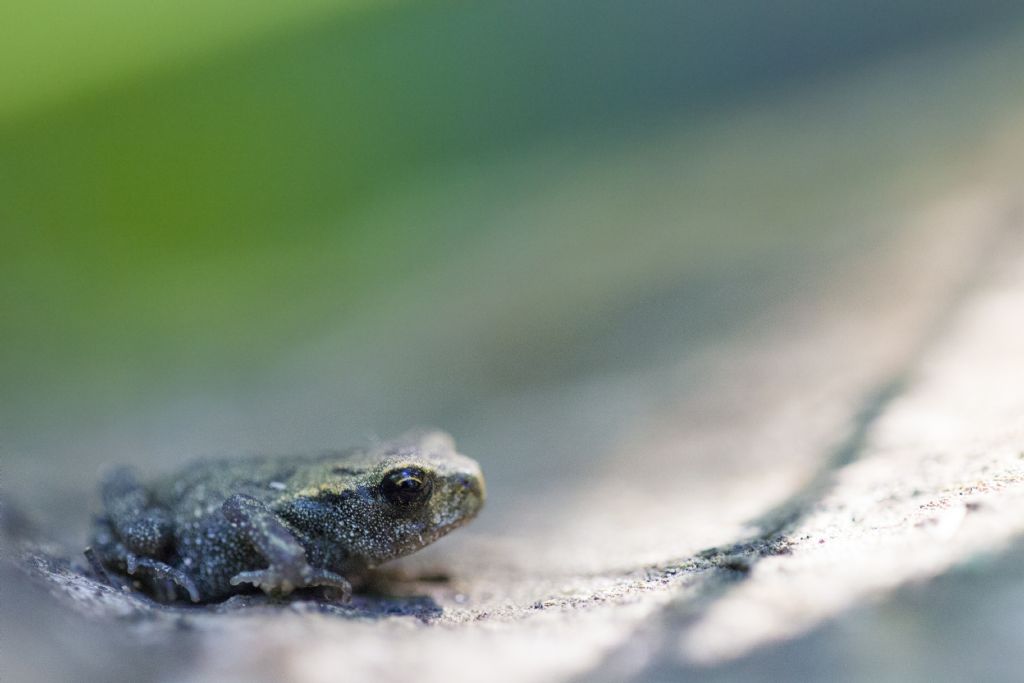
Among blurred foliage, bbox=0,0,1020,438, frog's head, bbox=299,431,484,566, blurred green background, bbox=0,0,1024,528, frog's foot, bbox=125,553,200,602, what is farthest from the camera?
blurred foliage, bbox=0,0,1020,438

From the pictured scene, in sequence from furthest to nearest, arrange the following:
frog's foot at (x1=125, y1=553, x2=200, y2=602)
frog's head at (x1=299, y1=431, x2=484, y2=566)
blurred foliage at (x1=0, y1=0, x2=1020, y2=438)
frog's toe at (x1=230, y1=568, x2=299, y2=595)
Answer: blurred foliage at (x1=0, y1=0, x2=1020, y2=438) → frog's head at (x1=299, y1=431, x2=484, y2=566) → frog's foot at (x1=125, y1=553, x2=200, y2=602) → frog's toe at (x1=230, y1=568, x2=299, y2=595)

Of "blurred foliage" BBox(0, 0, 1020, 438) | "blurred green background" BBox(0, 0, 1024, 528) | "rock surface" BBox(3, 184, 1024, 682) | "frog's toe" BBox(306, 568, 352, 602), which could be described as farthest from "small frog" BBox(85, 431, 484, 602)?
"blurred foliage" BBox(0, 0, 1020, 438)

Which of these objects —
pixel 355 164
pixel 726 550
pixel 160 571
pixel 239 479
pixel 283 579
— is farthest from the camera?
pixel 355 164

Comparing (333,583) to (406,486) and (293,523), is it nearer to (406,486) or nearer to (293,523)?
(293,523)

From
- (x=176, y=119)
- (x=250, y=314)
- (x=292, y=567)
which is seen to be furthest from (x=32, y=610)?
(x=176, y=119)

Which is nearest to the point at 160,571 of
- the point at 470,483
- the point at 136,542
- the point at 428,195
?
the point at 136,542

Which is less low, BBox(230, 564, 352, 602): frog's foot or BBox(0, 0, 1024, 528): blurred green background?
BBox(0, 0, 1024, 528): blurred green background

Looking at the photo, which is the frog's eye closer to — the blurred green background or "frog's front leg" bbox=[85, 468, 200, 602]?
"frog's front leg" bbox=[85, 468, 200, 602]
